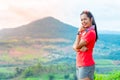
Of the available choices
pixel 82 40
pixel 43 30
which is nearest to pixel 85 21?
pixel 82 40

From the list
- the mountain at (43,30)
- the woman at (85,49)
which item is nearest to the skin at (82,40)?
the woman at (85,49)

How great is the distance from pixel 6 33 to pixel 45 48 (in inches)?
42.4

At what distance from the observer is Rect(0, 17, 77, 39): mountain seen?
935cm

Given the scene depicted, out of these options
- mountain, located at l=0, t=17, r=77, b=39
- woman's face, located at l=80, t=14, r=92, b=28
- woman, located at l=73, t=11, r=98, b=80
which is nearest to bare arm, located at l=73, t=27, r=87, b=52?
woman, located at l=73, t=11, r=98, b=80

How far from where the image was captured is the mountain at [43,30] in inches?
368

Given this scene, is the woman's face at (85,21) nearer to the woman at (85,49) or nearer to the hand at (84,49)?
the woman at (85,49)

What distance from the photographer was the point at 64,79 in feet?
29.0

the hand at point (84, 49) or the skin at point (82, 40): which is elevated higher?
the skin at point (82, 40)

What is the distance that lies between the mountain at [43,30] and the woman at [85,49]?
5745mm

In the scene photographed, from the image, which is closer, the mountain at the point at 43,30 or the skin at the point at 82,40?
the skin at the point at 82,40

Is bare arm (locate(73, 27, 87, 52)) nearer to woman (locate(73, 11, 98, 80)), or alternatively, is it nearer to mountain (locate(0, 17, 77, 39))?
woman (locate(73, 11, 98, 80))

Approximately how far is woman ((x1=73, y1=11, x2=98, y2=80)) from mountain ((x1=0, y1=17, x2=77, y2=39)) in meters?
5.74

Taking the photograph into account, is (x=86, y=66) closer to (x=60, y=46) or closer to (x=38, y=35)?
(x=60, y=46)

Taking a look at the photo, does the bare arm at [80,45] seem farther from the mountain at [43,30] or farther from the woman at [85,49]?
the mountain at [43,30]
